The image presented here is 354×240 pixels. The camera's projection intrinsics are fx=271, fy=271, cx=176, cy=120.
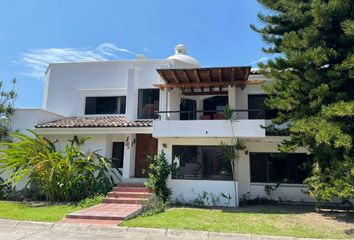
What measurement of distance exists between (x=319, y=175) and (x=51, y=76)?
18.6 metres

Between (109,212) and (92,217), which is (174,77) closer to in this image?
(109,212)

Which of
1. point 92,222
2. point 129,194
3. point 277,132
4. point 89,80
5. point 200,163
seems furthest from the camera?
point 89,80

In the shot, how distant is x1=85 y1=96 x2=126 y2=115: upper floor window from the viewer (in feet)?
63.0

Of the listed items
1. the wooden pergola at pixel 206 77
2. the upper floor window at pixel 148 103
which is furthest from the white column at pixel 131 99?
the wooden pergola at pixel 206 77

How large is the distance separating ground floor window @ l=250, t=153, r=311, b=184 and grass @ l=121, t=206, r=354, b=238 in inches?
122

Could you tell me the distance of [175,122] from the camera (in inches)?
578

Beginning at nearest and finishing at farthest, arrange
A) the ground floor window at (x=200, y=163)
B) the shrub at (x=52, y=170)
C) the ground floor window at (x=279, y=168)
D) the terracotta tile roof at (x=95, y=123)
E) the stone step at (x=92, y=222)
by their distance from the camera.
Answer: the stone step at (x=92, y=222), the shrub at (x=52, y=170), the ground floor window at (x=200, y=163), the ground floor window at (x=279, y=168), the terracotta tile roof at (x=95, y=123)

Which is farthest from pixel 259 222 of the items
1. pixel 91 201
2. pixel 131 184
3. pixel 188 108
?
pixel 188 108

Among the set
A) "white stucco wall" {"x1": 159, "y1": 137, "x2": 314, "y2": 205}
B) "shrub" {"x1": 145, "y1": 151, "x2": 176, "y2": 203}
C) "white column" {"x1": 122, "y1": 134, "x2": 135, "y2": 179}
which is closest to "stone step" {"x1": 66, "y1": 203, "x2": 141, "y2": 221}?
"shrub" {"x1": 145, "y1": 151, "x2": 176, "y2": 203}

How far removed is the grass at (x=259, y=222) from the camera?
9109 millimetres

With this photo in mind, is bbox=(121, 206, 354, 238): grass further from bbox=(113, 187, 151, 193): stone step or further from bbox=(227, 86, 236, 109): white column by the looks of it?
bbox=(227, 86, 236, 109): white column

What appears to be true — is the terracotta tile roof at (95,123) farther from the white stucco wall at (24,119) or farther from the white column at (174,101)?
the white column at (174,101)

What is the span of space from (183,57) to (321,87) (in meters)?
11.4

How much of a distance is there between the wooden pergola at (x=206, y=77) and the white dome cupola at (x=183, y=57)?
3776mm
